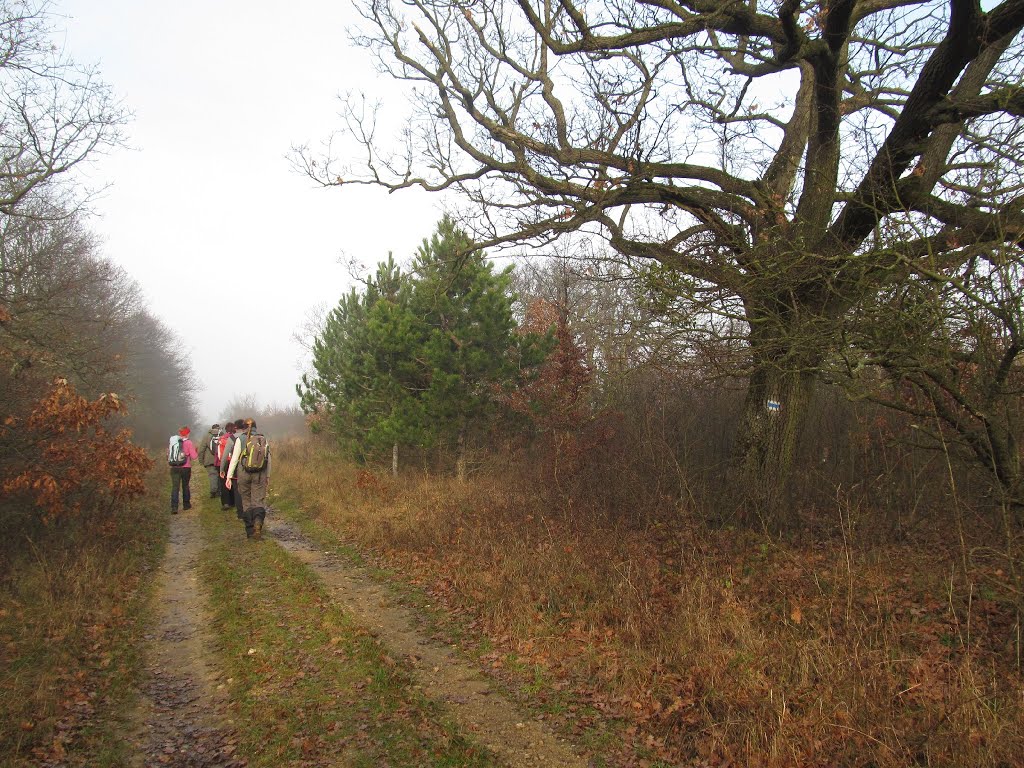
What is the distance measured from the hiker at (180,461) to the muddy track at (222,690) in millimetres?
5658

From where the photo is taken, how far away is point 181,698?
4840 millimetres

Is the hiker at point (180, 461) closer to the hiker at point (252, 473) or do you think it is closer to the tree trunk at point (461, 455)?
the hiker at point (252, 473)

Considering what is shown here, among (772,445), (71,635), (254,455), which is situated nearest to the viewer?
(71,635)

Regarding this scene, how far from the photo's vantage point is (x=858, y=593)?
18.7 ft

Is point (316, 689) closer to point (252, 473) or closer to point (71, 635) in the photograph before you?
point (71, 635)

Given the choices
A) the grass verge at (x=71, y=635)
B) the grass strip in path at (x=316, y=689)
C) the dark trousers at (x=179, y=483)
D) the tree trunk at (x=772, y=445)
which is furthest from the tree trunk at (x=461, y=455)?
the tree trunk at (x=772, y=445)

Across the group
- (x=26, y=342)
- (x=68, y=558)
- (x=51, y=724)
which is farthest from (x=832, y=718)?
(x=26, y=342)

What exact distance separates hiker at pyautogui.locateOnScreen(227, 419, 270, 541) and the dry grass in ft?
8.61

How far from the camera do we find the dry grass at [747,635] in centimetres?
387

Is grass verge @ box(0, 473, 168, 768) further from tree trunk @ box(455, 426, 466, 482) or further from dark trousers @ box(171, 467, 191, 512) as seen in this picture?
tree trunk @ box(455, 426, 466, 482)

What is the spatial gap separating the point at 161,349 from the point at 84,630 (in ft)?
158

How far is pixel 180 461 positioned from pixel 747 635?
11725 mm

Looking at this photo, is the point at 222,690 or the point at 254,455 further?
the point at 254,455

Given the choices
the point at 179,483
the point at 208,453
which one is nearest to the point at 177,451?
the point at 179,483
